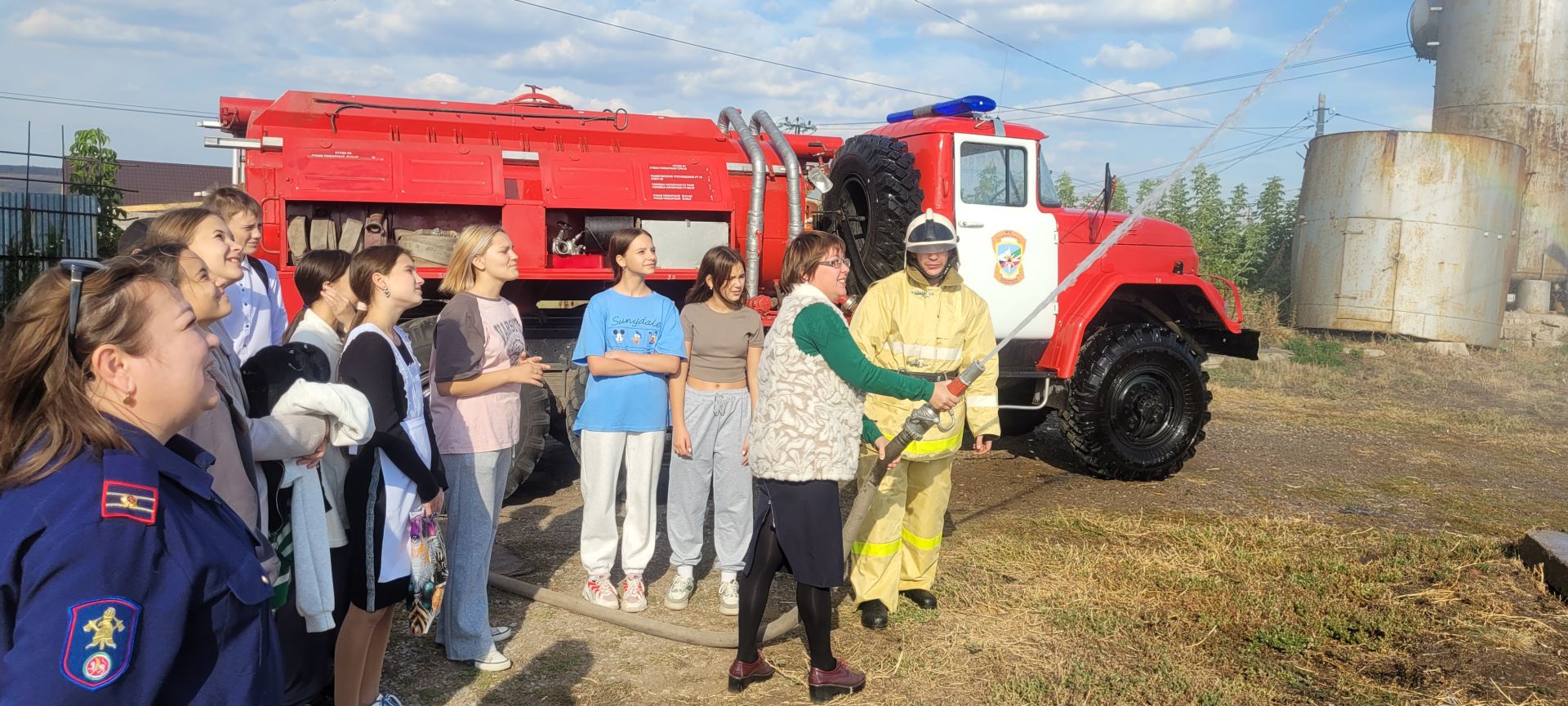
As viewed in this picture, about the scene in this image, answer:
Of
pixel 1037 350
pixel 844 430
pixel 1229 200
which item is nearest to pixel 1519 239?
pixel 1229 200

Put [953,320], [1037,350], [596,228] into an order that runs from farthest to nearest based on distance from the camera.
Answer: [1037,350] < [596,228] < [953,320]

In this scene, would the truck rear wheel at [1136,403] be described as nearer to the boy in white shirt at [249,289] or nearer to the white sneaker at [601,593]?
the white sneaker at [601,593]

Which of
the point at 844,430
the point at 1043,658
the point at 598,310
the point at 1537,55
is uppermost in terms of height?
the point at 1537,55

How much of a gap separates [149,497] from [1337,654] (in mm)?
4315

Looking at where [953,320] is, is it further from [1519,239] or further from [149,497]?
[1519,239]

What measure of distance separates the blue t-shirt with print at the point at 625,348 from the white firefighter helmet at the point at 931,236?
109cm

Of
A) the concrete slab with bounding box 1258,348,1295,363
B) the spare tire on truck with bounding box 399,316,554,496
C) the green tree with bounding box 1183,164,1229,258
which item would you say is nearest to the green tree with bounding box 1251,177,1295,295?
the green tree with bounding box 1183,164,1229,258

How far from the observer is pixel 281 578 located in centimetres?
266

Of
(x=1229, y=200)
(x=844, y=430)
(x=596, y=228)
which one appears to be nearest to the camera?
(x=844, y=430)

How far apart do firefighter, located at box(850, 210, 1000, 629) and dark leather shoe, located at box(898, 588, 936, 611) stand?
0.53 ft

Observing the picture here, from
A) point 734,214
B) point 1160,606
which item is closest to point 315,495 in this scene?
point 1160,606

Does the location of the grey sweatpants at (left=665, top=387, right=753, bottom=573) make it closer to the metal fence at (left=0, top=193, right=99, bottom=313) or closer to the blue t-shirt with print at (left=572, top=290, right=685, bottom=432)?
the blue t-shirt with print at (left=572, top=290, right=685, bottom=432)

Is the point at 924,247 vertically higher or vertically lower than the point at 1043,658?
higher

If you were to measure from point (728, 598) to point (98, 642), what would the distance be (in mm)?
3488
